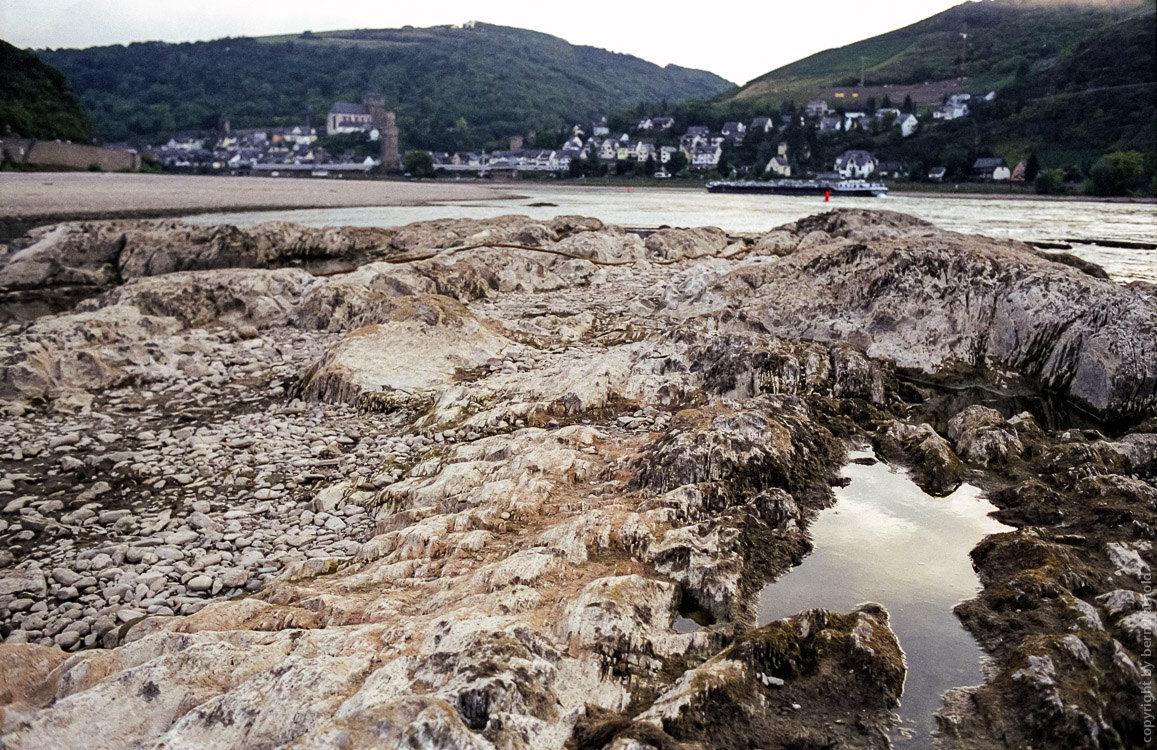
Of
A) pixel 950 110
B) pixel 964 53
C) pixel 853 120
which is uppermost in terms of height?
pixel 964 53

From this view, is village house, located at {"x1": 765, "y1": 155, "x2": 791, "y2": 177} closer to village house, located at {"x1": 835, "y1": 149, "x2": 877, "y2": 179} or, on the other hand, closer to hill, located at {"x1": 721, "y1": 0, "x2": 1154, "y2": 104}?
village house, located at {"x1": 835, "y1": 149, "x2": 877, "y2": 179}

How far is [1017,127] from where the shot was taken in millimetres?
92062

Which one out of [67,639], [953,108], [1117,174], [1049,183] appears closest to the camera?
[67,639]

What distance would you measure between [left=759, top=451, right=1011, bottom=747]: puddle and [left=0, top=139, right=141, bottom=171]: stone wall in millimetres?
74586

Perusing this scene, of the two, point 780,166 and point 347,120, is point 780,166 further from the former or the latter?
point 347,120

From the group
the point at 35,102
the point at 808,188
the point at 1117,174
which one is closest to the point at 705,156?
the point at 808,188

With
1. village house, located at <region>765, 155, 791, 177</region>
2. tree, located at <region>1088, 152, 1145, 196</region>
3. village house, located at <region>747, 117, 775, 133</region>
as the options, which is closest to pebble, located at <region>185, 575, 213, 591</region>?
tree, located at <region>1088, 152, 1145, 196</region>

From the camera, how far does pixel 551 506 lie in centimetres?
515

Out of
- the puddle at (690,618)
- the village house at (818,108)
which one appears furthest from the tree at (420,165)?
the puddle at (690,618)

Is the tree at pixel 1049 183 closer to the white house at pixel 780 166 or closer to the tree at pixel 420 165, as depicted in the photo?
the white house at pixel 780 166

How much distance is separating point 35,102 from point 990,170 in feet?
335

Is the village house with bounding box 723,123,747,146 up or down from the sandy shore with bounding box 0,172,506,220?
up

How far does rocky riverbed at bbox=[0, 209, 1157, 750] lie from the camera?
3.10 meters

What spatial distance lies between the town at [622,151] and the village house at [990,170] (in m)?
0.11
